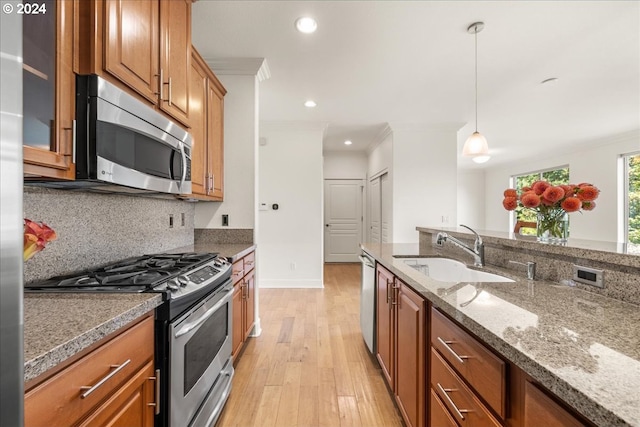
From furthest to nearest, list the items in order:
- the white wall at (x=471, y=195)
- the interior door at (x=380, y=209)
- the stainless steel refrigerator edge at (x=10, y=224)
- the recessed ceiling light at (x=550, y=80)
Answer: the white wall at (x=471, y=195), the interior door at (x=380, y=209), the recessed ceiling light at (x=550, y=80), the stainless steel refrigerator edge at (x=10, y=224)

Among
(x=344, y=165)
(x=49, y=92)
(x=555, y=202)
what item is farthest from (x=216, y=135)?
(x=344, y=165)

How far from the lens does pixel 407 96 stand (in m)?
3.59

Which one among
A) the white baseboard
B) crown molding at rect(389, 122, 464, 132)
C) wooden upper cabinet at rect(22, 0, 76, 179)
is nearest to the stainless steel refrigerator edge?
wooden upper cabinet at rect(22, 0, 76, 179)

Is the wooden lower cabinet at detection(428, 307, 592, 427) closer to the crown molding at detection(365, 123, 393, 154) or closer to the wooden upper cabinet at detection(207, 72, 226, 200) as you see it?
the wooden upper cabinet at detection(207, 72, 226, 200)

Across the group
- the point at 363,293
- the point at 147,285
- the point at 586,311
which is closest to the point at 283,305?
the point at 363,293

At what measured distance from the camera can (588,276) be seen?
3.57 feet

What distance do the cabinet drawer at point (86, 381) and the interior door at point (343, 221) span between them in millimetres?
5836

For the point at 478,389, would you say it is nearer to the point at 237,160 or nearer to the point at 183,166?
the point at 183,166

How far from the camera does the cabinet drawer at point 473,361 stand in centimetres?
75

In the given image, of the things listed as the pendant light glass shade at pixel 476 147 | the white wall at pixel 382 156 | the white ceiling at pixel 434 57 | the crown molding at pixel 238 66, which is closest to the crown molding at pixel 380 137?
the white wall at pixel 382 156

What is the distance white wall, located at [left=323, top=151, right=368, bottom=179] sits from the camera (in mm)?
6723

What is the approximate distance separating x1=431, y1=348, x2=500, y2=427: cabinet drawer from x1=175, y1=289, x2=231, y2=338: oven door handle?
989mm

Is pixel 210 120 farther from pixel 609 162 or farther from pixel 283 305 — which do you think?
pixel 609 162

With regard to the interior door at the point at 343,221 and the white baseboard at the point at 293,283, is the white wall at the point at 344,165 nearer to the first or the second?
the interior door at the point at 343,221
